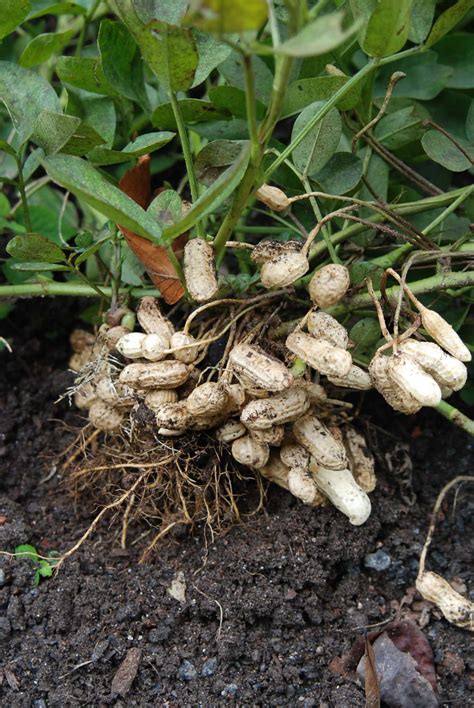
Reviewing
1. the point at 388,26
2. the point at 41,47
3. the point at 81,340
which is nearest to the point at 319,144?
the point at 388,26

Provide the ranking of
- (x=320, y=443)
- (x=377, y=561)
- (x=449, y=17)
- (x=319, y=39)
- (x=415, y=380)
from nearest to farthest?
1. (x=319, y=39)
2. (x=415, y=380)
3. (x=449, y=17)
4. (x=320, y=443)
5. (x=377, y=561)

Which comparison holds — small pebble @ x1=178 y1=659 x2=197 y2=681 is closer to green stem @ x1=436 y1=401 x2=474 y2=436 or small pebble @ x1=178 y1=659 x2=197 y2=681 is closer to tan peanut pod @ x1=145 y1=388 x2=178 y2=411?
tan peanut pod @ x1=145 y1=388 x2=178 y2=411

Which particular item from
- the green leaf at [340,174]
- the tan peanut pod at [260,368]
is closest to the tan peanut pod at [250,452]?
the tan peanut pod at [260,368]

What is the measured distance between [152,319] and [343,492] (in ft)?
1.37

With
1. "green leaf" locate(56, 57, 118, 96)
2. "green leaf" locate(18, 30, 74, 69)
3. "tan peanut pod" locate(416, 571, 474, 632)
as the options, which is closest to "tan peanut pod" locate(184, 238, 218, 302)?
"green leaf" locate(56, 57, 118, 96)

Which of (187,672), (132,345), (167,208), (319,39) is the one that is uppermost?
(319,39)

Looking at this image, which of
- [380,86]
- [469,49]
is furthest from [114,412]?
[469,49]

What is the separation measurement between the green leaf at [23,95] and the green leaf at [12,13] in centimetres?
6

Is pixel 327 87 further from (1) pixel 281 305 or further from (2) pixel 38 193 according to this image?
(2) pixel 38 193

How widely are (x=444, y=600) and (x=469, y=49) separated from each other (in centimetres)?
102

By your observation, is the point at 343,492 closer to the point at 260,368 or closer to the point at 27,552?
the point at 260,368

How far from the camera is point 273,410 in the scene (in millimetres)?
1173

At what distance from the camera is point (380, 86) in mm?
1582

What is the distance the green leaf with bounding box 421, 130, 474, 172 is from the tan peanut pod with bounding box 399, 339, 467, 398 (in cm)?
37
